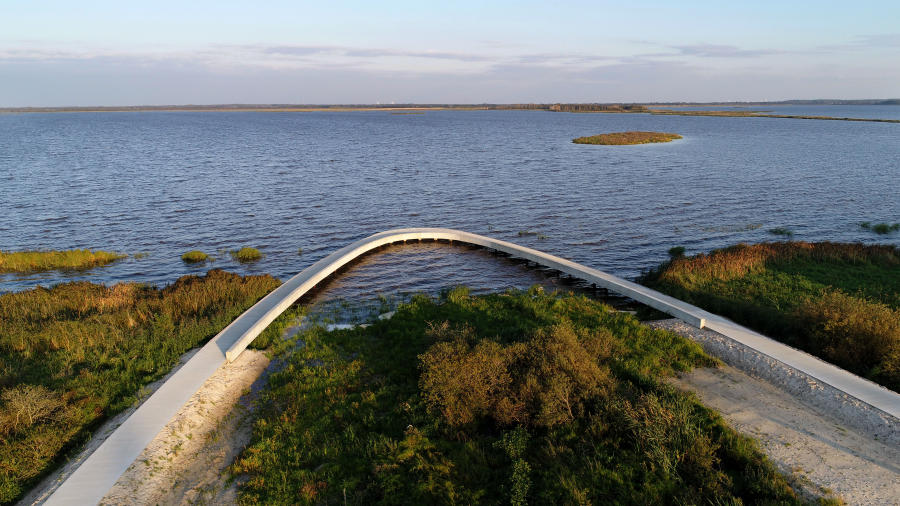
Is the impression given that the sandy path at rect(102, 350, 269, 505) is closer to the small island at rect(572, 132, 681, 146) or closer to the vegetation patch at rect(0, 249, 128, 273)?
the vegetation patch at rect(0, 249, 128, 273)

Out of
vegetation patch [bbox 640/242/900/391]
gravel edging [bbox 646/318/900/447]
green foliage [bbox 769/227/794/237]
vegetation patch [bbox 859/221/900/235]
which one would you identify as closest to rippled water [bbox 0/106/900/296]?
green foliage [bbox 769/227/794/237]

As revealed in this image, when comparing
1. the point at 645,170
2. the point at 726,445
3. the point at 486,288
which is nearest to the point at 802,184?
the point at 645,170

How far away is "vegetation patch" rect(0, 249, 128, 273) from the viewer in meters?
24.9

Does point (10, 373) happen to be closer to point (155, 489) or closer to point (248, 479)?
point (155, 489)

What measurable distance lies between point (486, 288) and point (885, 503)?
1524 centimetres

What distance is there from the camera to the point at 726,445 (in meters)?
9.73

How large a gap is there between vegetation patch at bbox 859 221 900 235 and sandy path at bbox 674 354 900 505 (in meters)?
25.5

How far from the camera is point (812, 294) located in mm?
17938

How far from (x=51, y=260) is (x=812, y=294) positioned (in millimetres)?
34800

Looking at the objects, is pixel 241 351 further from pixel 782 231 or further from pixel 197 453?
pixel 782 231

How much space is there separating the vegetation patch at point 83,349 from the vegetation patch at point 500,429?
3.85 meters

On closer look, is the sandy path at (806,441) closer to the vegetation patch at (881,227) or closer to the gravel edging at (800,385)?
the gravel edging at (800,385)

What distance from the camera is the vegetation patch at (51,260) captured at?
979 inches

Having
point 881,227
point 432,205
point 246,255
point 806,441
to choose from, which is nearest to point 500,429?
point 806,441
